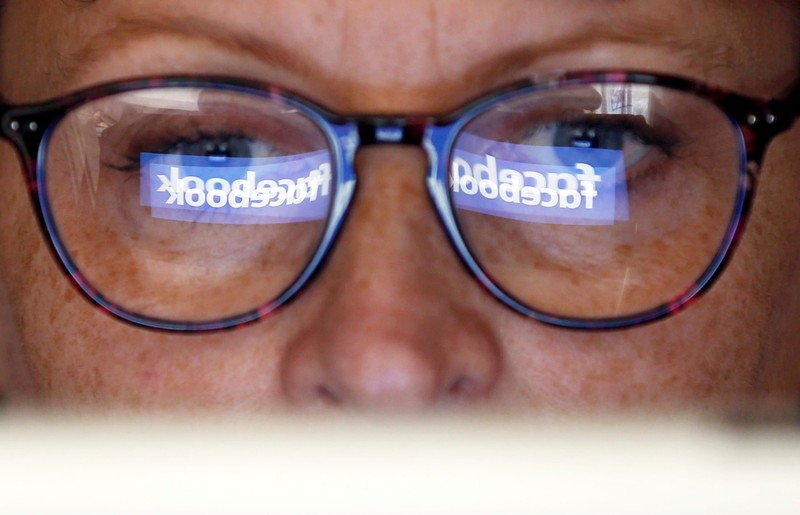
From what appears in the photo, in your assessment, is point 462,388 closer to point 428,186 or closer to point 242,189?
point 428,186

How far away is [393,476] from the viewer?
0.20 m

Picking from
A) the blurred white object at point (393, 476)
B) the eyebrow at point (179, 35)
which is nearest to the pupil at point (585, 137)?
the eyebrow at point (179, 35)

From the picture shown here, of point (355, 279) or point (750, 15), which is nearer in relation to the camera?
point (355, 279)

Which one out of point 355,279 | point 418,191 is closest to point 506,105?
point 418,191

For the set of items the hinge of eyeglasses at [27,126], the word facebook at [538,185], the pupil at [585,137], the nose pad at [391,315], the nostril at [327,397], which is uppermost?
the hinge of eyeglasses at [27,126]

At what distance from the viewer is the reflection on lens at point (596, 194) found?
900 mm

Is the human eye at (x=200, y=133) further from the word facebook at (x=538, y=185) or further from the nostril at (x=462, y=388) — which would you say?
the nostril at (x=462, y=388)

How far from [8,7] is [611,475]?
1.18m

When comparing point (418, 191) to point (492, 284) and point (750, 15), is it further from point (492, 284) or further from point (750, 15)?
point (750, 15)

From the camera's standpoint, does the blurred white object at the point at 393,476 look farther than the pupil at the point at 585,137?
No

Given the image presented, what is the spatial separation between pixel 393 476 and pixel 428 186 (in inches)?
27.2

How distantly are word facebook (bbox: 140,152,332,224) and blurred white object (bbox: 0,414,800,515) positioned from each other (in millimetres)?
680

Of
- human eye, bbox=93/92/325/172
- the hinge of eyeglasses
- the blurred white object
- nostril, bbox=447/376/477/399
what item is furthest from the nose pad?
the blurred white object

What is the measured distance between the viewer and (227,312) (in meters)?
0.90
